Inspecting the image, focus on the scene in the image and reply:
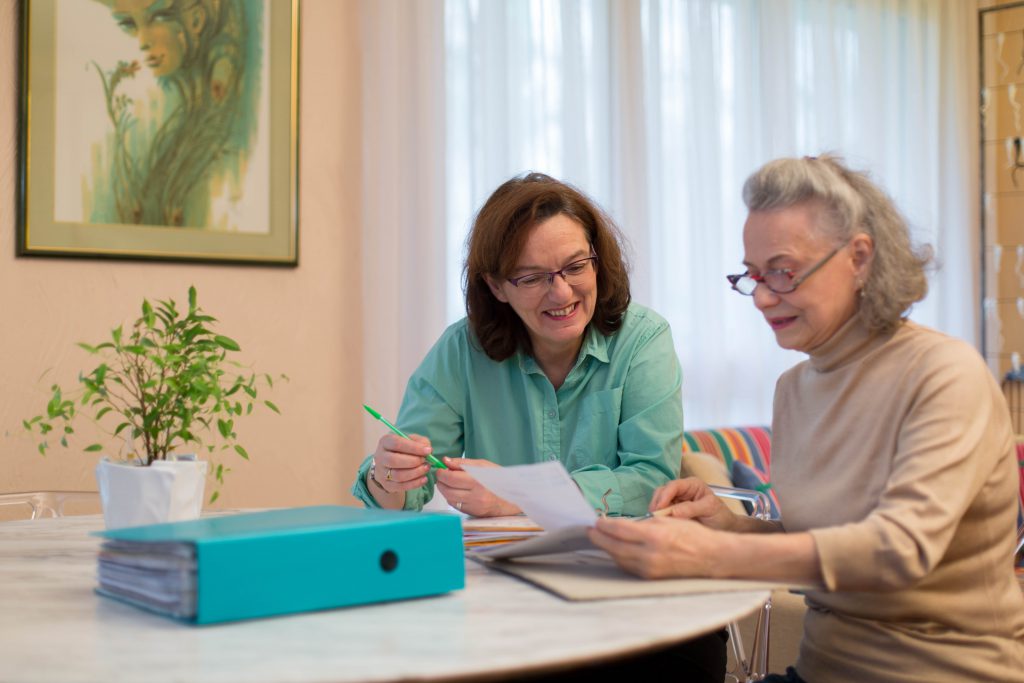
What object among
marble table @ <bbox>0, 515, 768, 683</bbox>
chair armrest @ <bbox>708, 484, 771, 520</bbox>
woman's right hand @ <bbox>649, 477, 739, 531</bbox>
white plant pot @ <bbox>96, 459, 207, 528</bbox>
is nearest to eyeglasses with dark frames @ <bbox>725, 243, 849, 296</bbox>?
woman's right hand @ <bbox>649, 477, 739, 531</bbox>

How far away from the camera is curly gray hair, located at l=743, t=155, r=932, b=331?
1490 millimetres

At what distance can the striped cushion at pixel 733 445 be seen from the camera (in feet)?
12.6

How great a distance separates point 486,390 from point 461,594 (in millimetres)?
981

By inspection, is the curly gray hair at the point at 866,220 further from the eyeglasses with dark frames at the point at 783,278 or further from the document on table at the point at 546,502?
the document on table at the point at 546,502

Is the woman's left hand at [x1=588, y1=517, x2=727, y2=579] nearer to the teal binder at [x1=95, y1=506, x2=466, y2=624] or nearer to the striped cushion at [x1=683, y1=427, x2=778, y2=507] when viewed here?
the teal binder at [x1=95, y1=506, x2=466, y2=624]

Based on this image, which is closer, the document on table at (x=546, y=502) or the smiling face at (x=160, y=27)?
the document on table at (x=546, y=502)

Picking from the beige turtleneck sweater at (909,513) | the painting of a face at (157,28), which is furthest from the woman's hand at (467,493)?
the painting of a face at (157,28)

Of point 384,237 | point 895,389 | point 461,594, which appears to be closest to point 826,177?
point 895,389

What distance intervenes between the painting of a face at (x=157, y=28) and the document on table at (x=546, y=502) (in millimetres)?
2198

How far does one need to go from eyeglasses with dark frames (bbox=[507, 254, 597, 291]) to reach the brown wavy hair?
36mm

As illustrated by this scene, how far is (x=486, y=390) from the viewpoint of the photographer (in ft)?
Result: 7.38

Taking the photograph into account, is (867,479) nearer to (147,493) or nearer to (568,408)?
(568,408)

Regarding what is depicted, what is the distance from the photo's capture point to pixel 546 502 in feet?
4.57

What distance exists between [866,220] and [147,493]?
1056 mm
